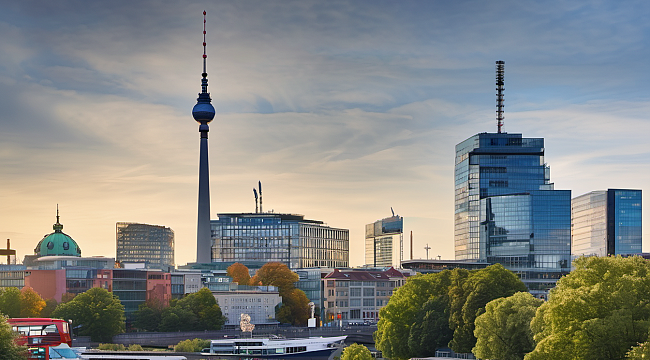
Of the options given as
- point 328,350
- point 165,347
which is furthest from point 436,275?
point 165,347

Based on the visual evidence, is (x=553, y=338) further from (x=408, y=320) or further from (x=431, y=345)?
(x=408, y=320)

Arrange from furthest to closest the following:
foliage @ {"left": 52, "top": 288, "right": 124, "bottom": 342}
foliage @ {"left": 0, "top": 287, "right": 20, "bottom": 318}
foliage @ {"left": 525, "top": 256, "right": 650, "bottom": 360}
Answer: foliage @ {"left": 0, "top": 287, "right": 20, "bottom": 318}, foliage @ {"left": 52, "top": 288, "right": 124, "bottom": 342}, foliage @ {"left": 525, "top": 256, "right": 650, "bottom": 360}

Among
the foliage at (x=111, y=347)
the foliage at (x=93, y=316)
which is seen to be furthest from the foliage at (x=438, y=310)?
the foliage at (x=93, y=316)

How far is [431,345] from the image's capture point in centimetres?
14125

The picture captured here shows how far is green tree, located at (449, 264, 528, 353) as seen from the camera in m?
131

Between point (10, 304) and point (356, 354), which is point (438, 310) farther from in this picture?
point (10, 304)

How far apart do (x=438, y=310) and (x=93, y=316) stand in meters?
72.4

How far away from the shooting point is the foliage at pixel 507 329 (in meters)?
113

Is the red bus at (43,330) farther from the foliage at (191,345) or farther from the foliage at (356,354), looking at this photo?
the foliage at (191,345)

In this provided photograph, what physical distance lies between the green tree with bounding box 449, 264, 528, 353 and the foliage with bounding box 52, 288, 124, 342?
74101 mm

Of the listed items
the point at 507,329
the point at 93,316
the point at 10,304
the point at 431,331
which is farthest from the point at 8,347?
the point at 10,304

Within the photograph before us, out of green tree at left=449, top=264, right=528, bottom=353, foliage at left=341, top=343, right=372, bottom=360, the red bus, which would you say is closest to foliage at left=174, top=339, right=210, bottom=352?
green tree at left=449, top=264, right=528, bottom=353

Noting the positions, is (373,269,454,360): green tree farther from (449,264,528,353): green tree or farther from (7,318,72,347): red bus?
(7,318,72,347): red bus

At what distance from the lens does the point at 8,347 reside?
289 ft
